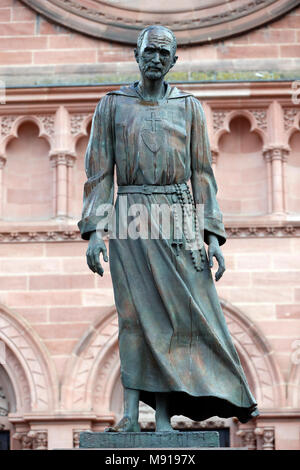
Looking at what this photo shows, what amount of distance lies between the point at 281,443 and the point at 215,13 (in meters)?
5.49

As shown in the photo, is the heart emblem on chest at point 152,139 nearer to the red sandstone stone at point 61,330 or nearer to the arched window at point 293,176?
the red sandstone stone at point 61,330

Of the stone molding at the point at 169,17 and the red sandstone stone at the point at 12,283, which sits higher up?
the stone molding at the point at 169,17

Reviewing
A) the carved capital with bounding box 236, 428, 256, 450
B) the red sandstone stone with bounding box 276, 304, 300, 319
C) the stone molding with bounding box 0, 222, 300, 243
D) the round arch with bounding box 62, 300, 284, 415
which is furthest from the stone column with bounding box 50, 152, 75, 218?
the carved capital with bounding box 236, 428, 256, 450

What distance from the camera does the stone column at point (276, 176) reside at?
15.6 metres

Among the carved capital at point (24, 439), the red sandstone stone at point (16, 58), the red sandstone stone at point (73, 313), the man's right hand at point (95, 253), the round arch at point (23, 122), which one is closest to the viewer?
the man's right hand at point (95, 253)

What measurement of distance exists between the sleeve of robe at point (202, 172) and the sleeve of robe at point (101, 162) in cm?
46

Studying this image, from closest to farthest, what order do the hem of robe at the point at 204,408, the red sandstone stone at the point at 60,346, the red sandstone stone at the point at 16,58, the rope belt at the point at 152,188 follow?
the hem of robe at the point at 204,408 → the rope belt at the point at 152,188 → the red sandstone stone at the point at 60,346 → the red sandstone stone at the point at 16,58

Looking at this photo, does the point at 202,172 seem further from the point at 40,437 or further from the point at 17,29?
the point at 17,29

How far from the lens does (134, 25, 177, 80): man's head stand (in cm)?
712

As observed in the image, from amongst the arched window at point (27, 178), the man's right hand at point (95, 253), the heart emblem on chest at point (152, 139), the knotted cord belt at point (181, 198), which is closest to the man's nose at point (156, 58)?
the heart emblem on chest at point (152, 139)

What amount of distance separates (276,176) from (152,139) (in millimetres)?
8809

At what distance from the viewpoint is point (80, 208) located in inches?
628

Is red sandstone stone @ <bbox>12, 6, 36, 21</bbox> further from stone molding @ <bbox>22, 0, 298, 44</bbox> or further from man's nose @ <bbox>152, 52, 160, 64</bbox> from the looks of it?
man's nose @ <bbox>152, 52, 160, 64</bbox>

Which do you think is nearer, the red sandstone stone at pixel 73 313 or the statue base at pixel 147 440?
the statue base at pixel 147 440
